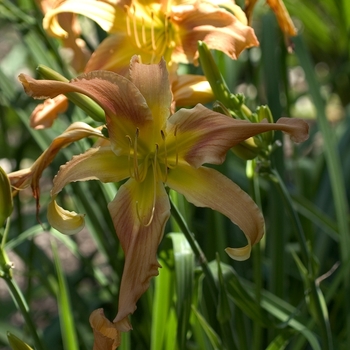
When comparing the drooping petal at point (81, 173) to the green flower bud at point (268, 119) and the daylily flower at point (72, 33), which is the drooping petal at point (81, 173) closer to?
the green flower bud at point (268, 119)

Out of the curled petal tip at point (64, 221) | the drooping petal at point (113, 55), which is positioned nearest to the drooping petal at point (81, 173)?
the curled petal tip at point (64, 221)

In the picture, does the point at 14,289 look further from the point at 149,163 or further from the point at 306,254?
the point at 306,254

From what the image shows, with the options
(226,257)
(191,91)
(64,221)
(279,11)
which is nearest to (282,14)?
(279,11)

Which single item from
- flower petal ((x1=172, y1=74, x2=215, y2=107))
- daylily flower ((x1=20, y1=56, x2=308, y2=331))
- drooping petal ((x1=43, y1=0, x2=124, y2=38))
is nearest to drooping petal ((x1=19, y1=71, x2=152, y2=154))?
daylily flower ((x1=20, y1=56, x2=308, y2=331))

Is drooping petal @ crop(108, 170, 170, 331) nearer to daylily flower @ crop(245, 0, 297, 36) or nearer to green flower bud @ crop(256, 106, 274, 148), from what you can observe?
green flower bud @ crop(256, 106, 274, 148)

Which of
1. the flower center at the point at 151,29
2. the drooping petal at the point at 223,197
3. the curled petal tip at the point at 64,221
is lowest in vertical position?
the curled petal tip at the point at 64,221

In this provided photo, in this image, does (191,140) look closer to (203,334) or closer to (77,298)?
(203,334)
